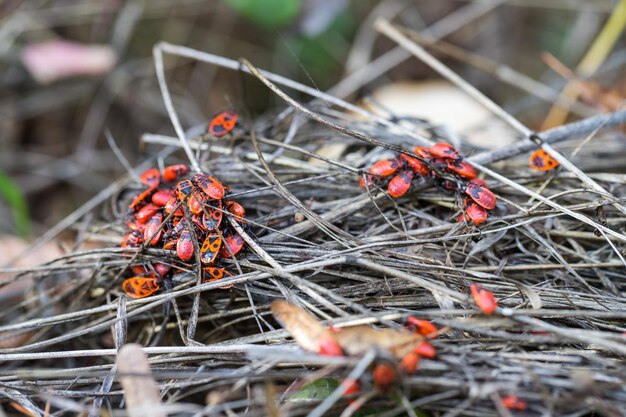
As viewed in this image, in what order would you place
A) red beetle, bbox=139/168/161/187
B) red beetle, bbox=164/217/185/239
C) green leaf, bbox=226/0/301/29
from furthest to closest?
green leaf, bbox=226/0/301/29, red beetle, bbox=139/168/161/187, red beetle, bbox=164/217/185/239

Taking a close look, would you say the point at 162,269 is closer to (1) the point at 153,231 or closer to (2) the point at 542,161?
(1) the point at 153,231

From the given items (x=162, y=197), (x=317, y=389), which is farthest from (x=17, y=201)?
(x=317, y=389)

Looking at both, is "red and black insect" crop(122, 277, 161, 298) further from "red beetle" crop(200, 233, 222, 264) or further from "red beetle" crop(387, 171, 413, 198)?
"red beetle" crop(387, 171, 413, 198)

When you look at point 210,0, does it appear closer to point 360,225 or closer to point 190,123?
point 190,123

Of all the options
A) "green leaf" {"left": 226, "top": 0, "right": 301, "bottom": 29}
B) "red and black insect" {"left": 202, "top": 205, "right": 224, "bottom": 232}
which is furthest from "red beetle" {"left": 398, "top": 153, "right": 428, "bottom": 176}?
"green leaf" {"left": 226, "top": 0, "right": 301, "bottom": 29}

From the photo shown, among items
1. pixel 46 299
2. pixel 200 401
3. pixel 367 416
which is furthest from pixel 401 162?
pixel 46 299

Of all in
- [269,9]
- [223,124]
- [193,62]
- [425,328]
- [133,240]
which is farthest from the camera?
[193,62]

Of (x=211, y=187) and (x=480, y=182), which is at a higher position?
(x=211, y=187)

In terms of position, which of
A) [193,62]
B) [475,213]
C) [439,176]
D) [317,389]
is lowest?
[317,389]
